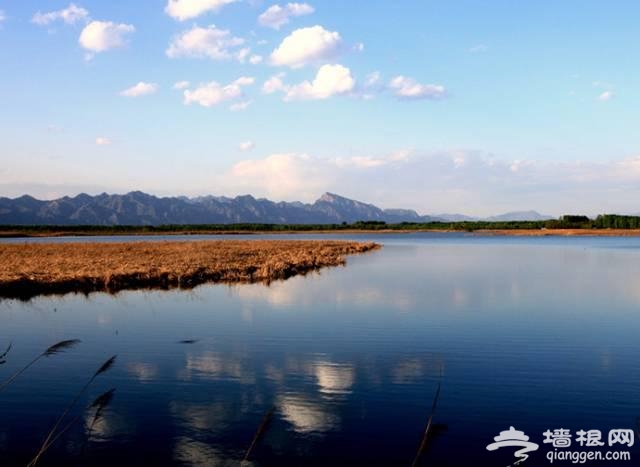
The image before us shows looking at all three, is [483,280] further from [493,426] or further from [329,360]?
[493,426]

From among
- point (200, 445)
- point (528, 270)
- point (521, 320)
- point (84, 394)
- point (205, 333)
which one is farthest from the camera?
point (528, 270)

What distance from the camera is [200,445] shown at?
35.8 feet

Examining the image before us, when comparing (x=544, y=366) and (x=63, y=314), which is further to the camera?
(x=63, y=314)

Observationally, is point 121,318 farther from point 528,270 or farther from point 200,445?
point 528,270

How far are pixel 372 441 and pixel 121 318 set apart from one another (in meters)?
18.2

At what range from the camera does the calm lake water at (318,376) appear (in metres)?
11.0

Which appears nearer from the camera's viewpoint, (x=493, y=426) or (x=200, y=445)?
(x=200, y=445)

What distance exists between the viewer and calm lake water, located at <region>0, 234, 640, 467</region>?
11.0 meters

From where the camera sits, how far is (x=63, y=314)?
27.5 m

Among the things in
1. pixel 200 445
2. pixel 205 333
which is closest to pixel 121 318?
pixel 205 333

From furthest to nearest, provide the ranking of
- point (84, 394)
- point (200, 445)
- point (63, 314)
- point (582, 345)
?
point (63, 314) → point (582, 345) → point (84, 394) → point (200, 445)

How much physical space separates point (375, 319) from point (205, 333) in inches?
299

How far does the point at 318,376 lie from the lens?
52.5 ft

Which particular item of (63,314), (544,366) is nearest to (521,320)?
(544,366)
